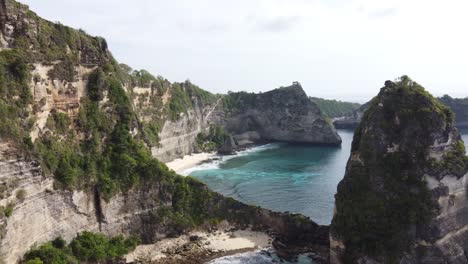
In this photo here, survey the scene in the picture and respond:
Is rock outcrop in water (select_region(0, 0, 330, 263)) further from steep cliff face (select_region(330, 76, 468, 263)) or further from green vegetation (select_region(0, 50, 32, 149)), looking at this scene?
steep cliff face (select_region(330, 76, 468, 263))

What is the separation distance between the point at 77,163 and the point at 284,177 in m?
44.5

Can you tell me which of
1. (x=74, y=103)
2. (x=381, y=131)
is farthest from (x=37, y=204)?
(x=381, y=131)

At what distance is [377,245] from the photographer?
131 ft

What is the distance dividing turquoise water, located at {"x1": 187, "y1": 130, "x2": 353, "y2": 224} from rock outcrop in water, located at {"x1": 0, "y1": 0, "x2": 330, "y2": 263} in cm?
1103

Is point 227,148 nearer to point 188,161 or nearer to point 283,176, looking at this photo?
point 188,161

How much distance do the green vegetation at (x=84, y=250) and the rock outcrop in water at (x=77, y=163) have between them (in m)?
0.84

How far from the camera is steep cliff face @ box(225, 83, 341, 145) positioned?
123312mm

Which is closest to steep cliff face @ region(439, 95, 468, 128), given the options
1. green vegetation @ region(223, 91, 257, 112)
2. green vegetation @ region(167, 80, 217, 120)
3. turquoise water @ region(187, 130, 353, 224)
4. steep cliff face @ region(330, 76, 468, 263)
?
turquoise water @ region(187, 130, 353, 224)

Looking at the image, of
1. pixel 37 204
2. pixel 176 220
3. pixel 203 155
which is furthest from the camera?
pixel 203 155

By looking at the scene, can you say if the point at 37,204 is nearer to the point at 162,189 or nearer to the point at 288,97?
the point at 162,189

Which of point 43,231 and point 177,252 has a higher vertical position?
point 43,231

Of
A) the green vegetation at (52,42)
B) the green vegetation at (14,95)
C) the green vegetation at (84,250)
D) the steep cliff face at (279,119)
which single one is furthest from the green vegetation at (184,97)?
the green vegetation at (14,95)

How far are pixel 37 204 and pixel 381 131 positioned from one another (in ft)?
109

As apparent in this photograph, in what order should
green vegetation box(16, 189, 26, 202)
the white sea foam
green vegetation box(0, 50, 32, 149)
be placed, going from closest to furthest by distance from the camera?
green vegetation box(16, 189, 26, 202)
green vegetation box(0, 50, 32, 149)
the white sea foam
